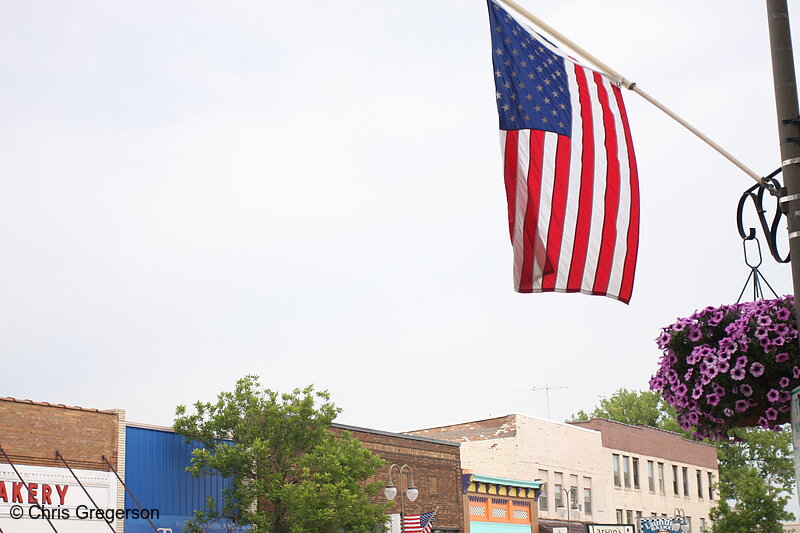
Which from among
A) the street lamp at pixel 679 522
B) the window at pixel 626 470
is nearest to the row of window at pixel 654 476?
the window at pixel 626 470

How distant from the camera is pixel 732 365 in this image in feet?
26.3

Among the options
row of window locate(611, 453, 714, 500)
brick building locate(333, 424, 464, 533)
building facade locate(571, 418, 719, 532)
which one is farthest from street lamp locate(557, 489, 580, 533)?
brick building locate(333, 424, 464, 533)

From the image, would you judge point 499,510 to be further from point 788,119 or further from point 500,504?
point 788,119

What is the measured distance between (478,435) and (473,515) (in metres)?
7.48

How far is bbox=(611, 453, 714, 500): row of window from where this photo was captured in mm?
56562

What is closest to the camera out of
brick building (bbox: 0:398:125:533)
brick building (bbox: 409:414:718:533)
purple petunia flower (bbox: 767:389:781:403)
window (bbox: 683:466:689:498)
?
purple petunia flower (bbox: 767:389:781:403)

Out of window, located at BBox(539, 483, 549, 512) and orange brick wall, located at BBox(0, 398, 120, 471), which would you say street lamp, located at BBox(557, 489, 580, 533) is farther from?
orange brick wall, located at BBox(0, 398, 120, 471)

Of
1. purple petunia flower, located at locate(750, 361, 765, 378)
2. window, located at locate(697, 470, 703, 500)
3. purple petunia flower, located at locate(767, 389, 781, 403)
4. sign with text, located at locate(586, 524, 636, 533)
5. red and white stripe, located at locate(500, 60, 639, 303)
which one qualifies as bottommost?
sign with text, located at locate(586, 524, 636, 533)

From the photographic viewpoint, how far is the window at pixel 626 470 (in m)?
57.0

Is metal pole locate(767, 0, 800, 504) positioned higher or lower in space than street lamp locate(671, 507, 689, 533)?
higher

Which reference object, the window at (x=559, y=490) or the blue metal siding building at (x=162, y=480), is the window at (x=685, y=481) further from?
the blue metal siding building at (x=162, y=480)

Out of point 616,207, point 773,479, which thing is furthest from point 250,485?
point 773,479

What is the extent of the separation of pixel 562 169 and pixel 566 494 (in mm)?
43151

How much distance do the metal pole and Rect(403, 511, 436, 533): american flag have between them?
26.0m
